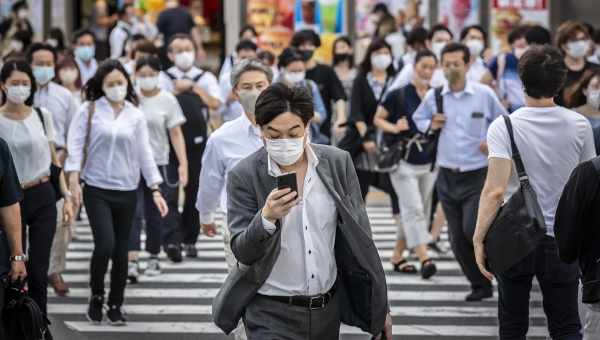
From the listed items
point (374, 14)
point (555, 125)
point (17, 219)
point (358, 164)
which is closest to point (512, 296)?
point (555, 125)

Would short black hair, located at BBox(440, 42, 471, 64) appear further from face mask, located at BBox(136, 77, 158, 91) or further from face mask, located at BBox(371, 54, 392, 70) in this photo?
face mask, located at BBox(136, 77, 158, 91)

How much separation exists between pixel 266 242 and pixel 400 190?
6.53m

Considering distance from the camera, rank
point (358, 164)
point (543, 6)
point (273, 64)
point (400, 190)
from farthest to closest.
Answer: point (543, 6) < point (273, 64) < point (358, 164) < point (400, 190)

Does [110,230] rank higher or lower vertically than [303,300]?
lower

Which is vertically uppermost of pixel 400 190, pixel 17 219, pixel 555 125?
pixel 555 125

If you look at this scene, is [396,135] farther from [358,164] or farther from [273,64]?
[273,64]

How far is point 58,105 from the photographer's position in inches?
481

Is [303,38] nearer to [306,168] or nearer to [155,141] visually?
[155,141]

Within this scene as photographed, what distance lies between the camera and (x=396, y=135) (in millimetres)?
12109

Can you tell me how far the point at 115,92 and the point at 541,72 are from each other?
4.17 metres

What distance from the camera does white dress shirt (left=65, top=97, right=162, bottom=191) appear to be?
1005 cm

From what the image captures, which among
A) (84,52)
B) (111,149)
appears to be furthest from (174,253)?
(84,52)

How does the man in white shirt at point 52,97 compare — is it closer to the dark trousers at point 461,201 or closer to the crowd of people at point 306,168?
the crowd of people at point 306,168

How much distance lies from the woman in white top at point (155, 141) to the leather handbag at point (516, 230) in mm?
5735
